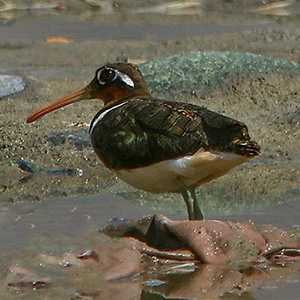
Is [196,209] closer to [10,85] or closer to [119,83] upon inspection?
[119,83]

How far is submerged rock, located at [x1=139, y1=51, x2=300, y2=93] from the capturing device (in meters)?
11.1

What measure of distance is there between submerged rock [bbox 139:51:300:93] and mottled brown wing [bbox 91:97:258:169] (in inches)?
160

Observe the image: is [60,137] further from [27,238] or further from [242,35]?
[242,35]

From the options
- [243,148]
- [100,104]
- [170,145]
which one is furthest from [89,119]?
[243,148]

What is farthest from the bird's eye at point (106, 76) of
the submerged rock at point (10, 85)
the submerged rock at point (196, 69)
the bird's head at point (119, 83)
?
the submerged rock at point (10, 85)

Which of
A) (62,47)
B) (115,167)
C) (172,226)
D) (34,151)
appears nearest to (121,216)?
(115,167)

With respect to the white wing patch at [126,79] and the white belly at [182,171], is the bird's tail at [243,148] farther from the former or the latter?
the white wing patch at [126,79]

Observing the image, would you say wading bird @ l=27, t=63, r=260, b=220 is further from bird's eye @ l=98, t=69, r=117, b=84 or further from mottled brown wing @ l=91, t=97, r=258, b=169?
bird's eye @ l=98, t=69, r=117, b=84

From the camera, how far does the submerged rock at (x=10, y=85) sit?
11312 millimetres

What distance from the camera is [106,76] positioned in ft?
25.0

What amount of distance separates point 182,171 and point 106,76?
1.21 m

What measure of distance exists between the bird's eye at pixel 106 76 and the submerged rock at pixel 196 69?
133 inches

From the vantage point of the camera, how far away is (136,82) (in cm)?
752

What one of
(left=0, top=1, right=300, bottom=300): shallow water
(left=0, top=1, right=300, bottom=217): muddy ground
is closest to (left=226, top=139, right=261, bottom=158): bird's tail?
(left=0, top=1, right=300, bottom=300): shallow water
